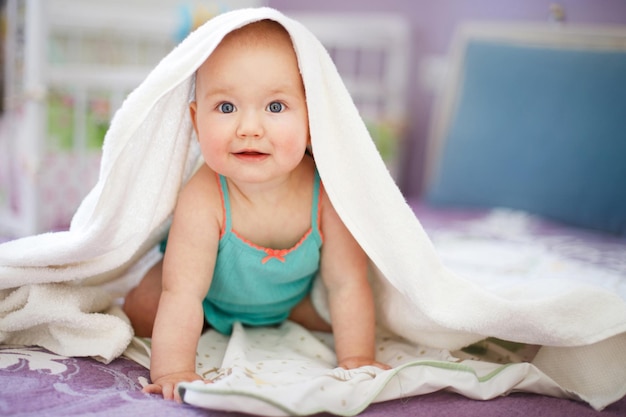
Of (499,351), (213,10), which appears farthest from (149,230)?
(213,10)

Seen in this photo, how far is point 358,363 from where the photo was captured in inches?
40.8

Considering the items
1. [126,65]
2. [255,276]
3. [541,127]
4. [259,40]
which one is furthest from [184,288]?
[126,65]

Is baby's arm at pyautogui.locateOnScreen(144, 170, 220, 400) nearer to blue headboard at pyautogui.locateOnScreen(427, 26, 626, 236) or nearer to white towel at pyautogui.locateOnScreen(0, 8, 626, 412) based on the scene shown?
white towel at pyautogui.locateOnScreen(0, 8, 626, 412)

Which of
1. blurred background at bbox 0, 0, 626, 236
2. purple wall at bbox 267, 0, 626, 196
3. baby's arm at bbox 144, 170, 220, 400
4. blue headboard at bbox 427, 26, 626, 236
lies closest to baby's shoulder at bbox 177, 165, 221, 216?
baby's arm at bbox 144, 170, 220, 400

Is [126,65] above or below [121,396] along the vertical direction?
above

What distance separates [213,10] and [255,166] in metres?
1.70

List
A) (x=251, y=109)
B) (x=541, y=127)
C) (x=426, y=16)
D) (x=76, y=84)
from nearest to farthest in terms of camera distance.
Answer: (x=251, y=109) < (x=541, y=127) < (x=76, y=84) < (x=426, y=16)

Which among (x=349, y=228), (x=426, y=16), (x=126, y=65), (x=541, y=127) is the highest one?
(x=426, y=16)

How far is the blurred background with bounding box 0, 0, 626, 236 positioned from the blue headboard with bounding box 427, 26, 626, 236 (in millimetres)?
217

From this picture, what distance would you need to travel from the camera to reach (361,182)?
108cm

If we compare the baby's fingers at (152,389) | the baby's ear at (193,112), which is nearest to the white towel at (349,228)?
the baby's ear at (193,112)

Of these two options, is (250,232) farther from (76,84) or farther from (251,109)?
(76,84)

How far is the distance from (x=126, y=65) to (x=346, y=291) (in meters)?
2.08

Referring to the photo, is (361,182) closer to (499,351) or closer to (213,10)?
(499,351)
